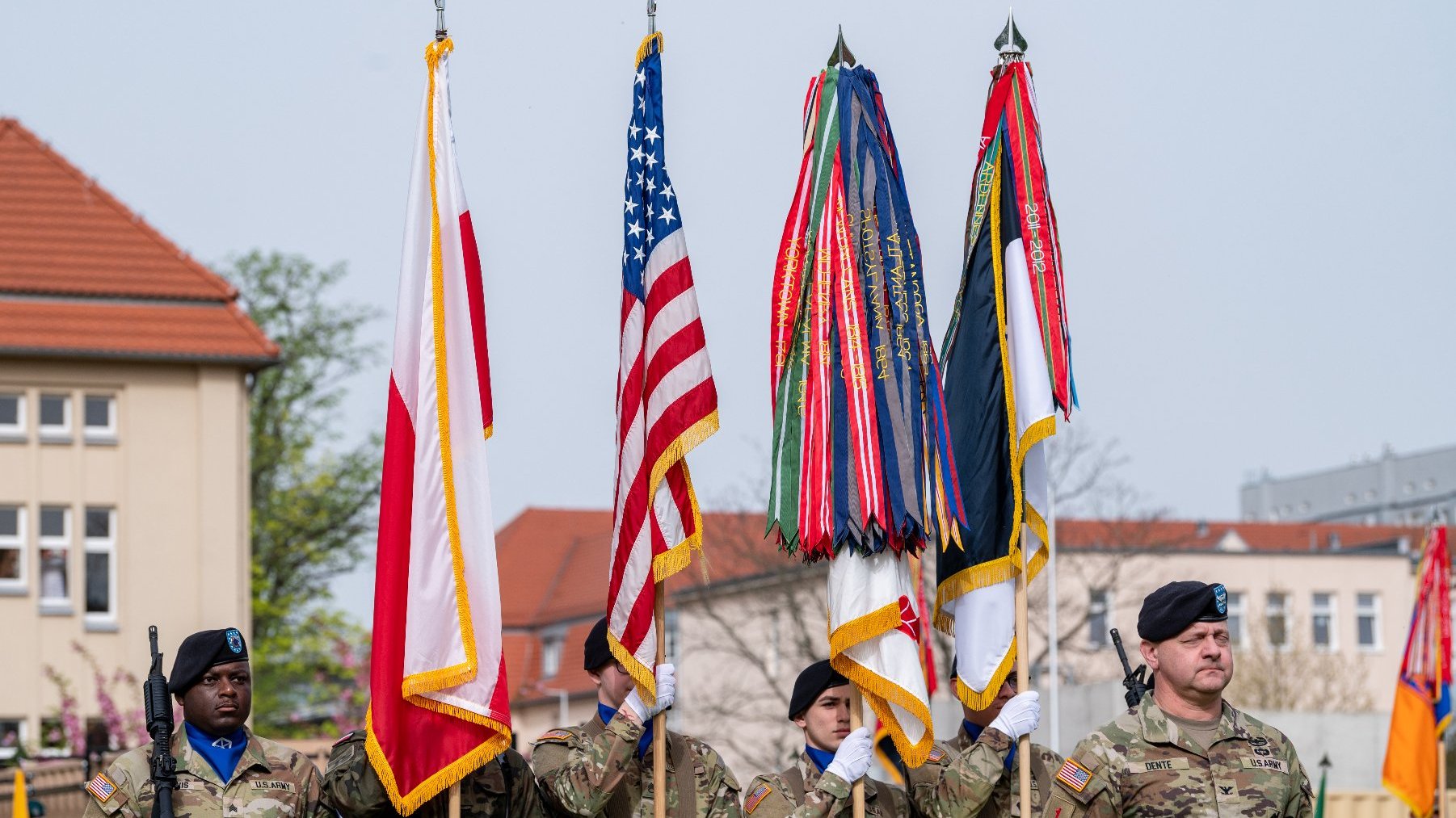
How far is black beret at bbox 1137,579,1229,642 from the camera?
267 inches

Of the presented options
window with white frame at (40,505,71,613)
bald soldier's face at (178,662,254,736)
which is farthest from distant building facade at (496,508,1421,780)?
bald soldier's face at (178,662,254,736)

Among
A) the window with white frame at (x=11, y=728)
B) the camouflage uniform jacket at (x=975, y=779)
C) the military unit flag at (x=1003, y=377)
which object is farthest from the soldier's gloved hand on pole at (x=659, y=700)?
the window with white frame at (x=11, y=728)

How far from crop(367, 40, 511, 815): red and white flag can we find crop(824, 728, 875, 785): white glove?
44.1 inches

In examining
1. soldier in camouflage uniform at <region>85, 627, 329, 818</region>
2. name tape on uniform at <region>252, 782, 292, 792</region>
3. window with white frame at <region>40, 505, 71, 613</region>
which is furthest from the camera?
window with white frame at <region>40, 505, 71, 613</region>

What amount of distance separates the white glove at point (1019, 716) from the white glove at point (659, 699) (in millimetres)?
1111

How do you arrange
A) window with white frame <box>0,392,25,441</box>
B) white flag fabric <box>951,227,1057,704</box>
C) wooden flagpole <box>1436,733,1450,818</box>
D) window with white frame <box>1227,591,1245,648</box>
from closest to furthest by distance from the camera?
white flag fabric <box>951,227,1057,704</box> → wooden flagpole <box>1436,733,1450,818</box> → window with white frame <box>0,392,25,441</box> → window with white frame <box>1227,591,1245,648</box>

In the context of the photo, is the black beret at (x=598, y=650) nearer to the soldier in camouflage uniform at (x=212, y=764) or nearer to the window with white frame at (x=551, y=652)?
the soldier in camouflage uniform at (x=212, y=764)

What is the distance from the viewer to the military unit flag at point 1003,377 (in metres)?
7.73

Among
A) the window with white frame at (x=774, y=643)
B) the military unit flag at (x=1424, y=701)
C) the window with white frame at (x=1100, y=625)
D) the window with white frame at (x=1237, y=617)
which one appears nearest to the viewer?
the military unit flag at (x=1424, y=701)

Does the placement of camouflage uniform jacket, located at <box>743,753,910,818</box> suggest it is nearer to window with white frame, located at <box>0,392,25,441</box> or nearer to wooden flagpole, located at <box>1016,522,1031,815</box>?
wooden flagpole, located at <box>1016,522,1031,815</box>

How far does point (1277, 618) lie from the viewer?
49156mm

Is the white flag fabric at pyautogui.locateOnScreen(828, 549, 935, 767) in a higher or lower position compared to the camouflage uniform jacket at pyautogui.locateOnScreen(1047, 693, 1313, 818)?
higher

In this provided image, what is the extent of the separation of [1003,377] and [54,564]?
2743 centimetres

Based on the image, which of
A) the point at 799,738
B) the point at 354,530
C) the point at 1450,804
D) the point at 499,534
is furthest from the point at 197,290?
the point at 499,534
